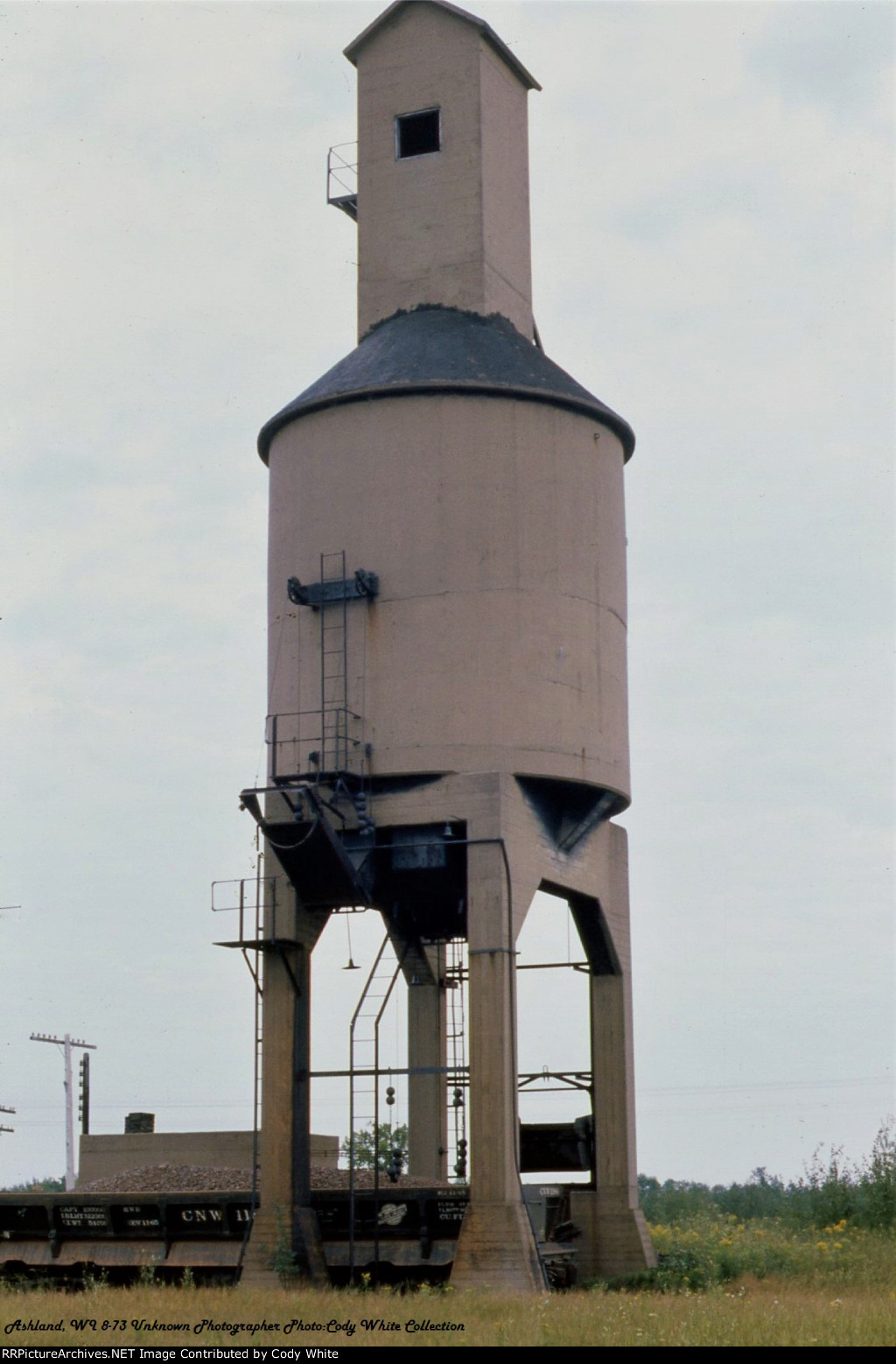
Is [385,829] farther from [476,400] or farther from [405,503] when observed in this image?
[476,400]

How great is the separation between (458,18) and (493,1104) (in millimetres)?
16412

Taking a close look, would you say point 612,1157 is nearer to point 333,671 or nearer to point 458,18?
point 333,671

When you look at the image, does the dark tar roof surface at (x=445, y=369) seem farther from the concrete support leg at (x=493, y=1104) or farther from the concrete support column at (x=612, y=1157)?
the concrete support column at (x=612, y=1157)

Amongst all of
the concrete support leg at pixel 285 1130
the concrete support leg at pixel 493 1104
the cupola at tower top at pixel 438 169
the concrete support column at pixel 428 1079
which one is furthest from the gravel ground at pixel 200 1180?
the cupola at tower top at pixel 438 169

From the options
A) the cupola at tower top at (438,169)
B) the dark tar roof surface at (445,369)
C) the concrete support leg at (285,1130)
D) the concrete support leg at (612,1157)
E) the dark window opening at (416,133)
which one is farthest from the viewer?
the dark window opening at (416,133)

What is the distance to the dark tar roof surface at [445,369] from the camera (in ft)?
87.0

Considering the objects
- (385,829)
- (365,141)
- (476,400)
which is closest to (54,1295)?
(385,829)

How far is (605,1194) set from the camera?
27562mm

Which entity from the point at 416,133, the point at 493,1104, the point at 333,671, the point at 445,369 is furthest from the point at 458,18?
the point at 493,1104

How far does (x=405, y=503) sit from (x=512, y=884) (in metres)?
5.47

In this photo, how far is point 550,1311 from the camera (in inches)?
770

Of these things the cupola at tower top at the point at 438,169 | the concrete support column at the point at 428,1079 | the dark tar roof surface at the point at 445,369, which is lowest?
the concrete support column at the point at 428,1079

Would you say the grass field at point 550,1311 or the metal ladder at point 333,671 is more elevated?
the metal ladder at point 333,671

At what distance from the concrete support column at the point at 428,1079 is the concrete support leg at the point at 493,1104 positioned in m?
7.08
